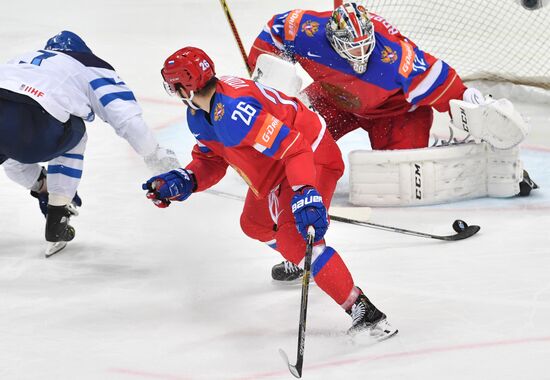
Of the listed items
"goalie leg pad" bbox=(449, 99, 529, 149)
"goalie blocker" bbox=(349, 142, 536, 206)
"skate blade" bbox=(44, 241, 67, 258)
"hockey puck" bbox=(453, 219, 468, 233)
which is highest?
"goalie leg pad" bbox=(449, 99, 529, 149)

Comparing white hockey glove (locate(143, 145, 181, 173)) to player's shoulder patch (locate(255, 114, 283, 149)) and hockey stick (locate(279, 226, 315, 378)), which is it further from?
hockey stick (locate(279, 226, 315, 378))

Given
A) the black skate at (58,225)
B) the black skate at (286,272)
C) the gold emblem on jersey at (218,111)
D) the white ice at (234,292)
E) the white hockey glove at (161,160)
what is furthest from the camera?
the white hockey glove at (161,160)

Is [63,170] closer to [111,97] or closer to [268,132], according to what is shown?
[111,97]

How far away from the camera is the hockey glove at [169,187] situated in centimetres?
278

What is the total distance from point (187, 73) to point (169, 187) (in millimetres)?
414

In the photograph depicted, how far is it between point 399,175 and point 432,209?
0.18m

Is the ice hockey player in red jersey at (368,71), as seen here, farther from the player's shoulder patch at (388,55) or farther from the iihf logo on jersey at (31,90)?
the iihf logo on jersey at (31,90)

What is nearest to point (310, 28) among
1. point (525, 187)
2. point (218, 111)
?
point (525, 187)

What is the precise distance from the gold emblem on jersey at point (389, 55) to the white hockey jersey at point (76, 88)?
38.2 inches

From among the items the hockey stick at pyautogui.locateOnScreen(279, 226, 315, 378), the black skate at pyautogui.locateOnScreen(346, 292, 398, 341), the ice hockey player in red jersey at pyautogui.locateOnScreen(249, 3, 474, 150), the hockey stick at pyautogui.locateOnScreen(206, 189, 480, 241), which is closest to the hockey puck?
the hockey stick at pyautogui.locateOnScreen(206, 189, 480, 241)

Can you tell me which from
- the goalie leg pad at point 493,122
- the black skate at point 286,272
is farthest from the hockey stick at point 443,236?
the goalie leg pad at point 493,122

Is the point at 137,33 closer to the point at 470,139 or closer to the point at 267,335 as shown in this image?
the point at 470,139

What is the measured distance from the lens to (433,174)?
12.1 feet

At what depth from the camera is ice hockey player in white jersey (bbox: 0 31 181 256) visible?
121 inches
